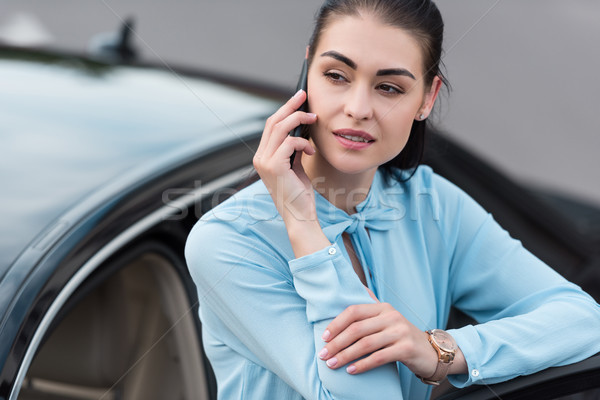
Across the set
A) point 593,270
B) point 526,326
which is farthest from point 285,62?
point 526,326

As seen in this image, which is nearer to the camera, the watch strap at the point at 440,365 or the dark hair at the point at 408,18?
the watch strap at the point at 440,365

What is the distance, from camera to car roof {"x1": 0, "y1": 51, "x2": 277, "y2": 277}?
182 cm

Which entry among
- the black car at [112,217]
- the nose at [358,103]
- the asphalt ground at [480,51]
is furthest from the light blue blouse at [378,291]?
the asphalt ground at [480,51]

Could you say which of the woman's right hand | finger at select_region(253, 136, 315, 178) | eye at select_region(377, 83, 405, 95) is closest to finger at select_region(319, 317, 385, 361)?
the woman's right hand

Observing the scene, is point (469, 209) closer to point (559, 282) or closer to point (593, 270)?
point (559, 282)

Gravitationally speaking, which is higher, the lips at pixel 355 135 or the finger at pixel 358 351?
the lips at pixel 355 135

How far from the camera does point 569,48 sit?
26.4 feet

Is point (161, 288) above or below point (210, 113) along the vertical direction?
below

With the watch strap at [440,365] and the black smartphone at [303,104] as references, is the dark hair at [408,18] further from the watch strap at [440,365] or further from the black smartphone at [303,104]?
the watch strap at [440,365]

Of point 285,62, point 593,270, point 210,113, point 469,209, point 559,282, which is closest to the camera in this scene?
point 559,282

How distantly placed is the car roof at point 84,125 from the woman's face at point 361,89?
1.86 feet

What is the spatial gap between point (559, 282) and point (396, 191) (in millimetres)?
470

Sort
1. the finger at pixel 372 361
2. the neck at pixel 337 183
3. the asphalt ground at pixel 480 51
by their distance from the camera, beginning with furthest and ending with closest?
1. the asphalt ground at pixel 480 51
2. the neck at pixel 337 183
3. the finger at pixel 372 361

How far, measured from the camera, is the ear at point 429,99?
1868 mm
